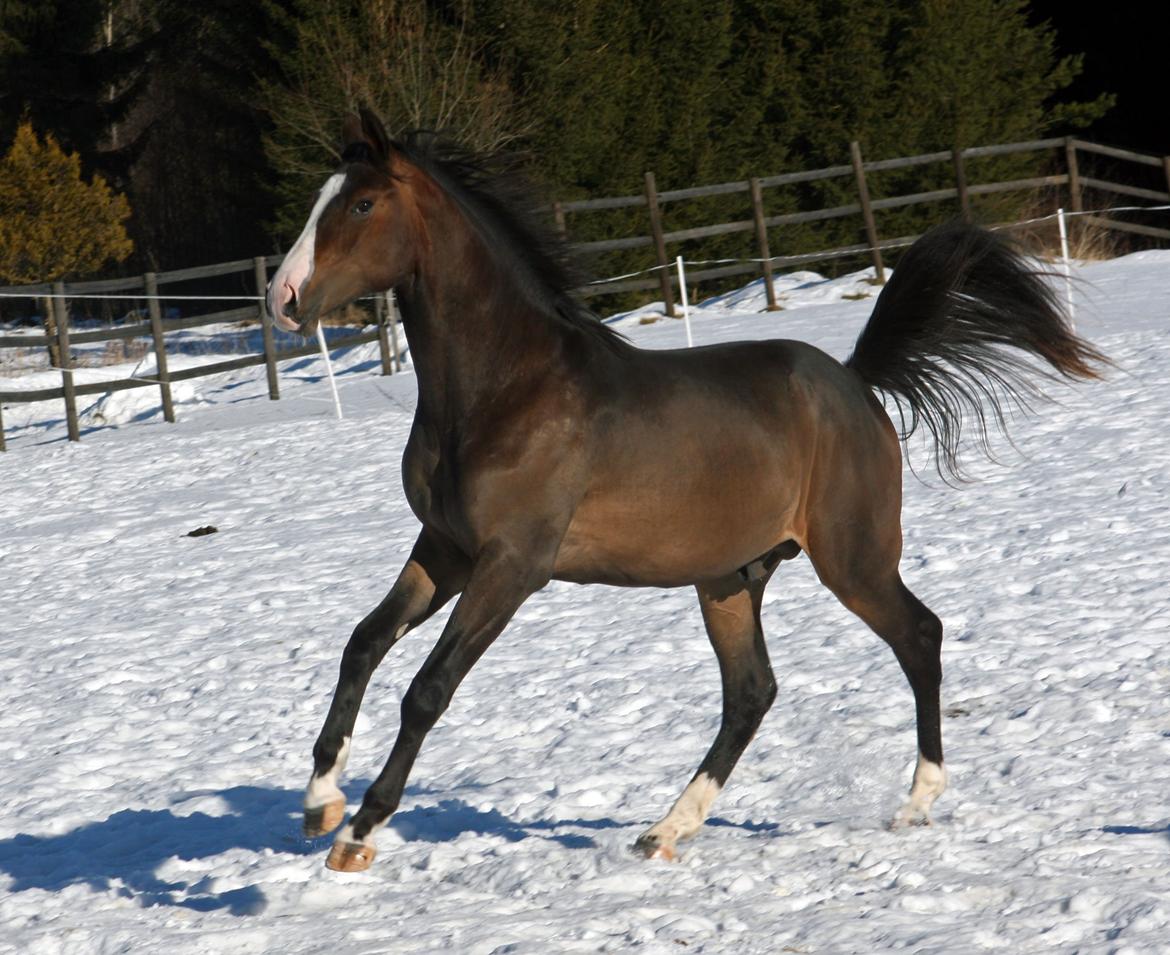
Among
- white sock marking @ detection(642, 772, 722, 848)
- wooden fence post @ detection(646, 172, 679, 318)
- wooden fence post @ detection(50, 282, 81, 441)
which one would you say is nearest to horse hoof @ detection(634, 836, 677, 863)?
white sock marking @ detection(642, 772, 722, 848)

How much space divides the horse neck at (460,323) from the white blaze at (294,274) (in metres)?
0.31

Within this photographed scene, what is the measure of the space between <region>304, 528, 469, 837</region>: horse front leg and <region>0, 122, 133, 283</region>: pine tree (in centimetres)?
2289

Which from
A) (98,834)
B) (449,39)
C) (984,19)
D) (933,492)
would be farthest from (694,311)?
(98,834)

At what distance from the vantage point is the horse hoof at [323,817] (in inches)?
154

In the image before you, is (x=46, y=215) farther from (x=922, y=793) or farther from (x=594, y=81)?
(x=922, y=793)

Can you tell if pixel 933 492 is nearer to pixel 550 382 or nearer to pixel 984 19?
pixel 550 382

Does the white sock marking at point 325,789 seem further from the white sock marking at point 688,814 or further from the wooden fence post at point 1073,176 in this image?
the wooden fence post at point 1073,176

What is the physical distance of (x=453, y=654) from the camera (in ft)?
12.9

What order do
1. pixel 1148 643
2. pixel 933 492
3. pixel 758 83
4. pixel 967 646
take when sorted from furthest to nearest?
1. pixel 758 83
2. pixel 933 492
3. pixel 967 646
4. pixel 1148 643

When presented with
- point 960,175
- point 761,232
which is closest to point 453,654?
Answer: point 761,232

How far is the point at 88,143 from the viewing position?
31.3 meters

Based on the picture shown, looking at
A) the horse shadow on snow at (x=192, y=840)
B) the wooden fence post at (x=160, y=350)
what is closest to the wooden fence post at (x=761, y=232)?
the wooden fence post at (x=160, y=350)

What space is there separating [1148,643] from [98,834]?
378 cm

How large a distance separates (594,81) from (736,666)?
1888cm
